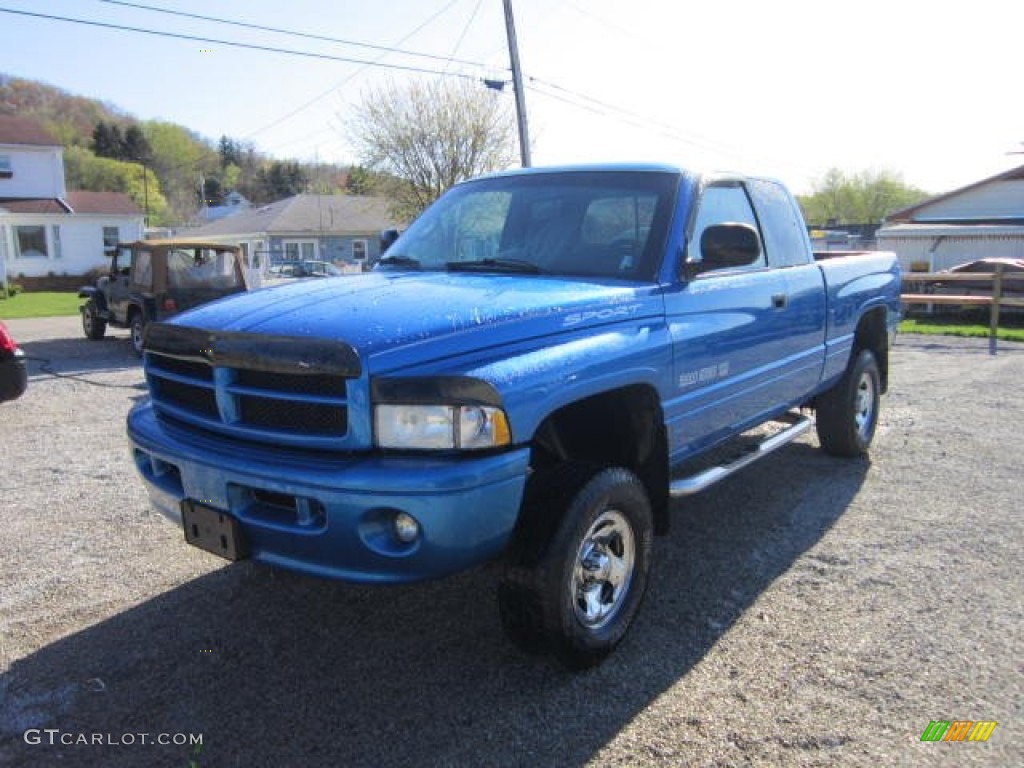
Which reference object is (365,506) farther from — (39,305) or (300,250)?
(300,250)

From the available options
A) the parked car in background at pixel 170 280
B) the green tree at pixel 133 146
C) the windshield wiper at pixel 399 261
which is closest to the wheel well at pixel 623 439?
the windshield wiper at pixel 399 261

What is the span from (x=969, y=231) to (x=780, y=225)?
20952mm

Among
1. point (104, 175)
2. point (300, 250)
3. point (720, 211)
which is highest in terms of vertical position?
point (104, 175)

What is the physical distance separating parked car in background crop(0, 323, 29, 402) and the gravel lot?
1.16 metres

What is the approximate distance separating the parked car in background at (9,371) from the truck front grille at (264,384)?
3.70 m

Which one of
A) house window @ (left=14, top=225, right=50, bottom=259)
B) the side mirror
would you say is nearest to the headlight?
the side mirror

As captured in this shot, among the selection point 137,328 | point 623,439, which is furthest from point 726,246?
point 137,328

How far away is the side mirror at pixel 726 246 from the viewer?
3.61 meters

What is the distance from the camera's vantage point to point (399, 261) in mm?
4297

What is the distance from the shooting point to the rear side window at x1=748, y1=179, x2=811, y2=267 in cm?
475

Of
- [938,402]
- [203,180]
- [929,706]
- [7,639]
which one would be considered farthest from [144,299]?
[203,180]

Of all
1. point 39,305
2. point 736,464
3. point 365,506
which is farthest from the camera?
point 39,305

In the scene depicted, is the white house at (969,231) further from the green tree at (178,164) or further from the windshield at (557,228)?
the green tree at (178,164)

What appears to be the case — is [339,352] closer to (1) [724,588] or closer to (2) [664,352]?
(2) [664,352]
